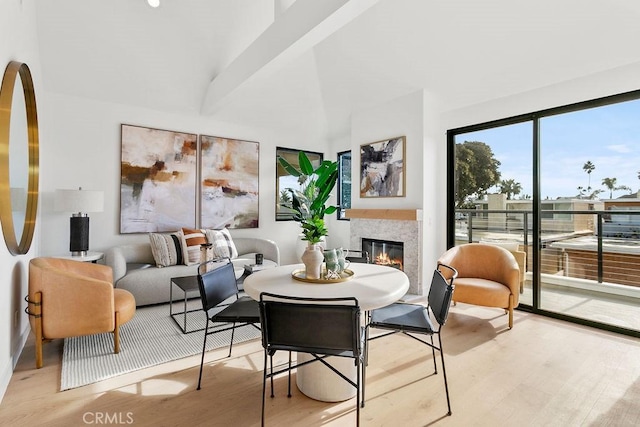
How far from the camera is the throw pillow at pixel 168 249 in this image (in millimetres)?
3990

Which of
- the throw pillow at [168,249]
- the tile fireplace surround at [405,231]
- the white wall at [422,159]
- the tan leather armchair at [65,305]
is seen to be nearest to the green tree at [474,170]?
the white wall at [422,159]

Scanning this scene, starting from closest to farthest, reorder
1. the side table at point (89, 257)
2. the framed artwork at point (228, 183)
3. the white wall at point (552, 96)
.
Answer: the white wall at point (552, 96) < the side table at point (89, 257) < the framed artwork at point (228, 183)

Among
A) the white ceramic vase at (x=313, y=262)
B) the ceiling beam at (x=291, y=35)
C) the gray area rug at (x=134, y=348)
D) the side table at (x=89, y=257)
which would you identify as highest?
the ceiling beam at (x=291, y=35)

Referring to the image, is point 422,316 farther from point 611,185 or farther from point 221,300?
point 611,185

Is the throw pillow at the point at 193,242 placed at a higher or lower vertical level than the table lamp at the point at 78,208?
lower

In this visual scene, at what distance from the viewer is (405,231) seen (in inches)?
170

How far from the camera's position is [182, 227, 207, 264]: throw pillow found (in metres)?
4.14

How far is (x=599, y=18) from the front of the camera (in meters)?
2.78

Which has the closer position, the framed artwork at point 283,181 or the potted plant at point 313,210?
the potted plant at point 313,210

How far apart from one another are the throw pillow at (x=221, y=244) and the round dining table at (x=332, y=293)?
239 centimetres

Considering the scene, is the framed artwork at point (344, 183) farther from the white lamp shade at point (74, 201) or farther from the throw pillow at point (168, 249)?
the white lamp shade at point (74, 201)

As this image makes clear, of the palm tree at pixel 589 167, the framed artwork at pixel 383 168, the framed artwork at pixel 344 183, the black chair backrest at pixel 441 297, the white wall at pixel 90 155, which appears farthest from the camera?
the framed artwork at pixel 344 183

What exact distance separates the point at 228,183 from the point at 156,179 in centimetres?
103

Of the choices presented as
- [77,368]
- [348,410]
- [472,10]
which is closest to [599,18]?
[472,10]
